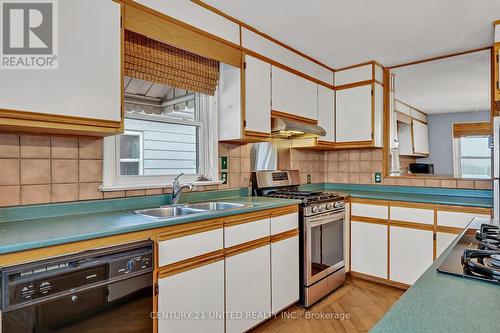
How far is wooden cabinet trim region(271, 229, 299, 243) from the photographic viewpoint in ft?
7.55

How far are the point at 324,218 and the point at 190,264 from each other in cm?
143

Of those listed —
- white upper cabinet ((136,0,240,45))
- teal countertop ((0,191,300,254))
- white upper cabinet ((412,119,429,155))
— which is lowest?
teal countertop ((0,191,300,254))

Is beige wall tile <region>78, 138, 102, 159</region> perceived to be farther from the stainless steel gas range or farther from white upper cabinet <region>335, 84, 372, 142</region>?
white upper cabinet <region>335, 84, 372, 142</region>

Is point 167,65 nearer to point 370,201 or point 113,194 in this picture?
point 113,194

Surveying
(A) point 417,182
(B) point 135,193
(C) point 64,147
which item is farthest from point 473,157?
(C) point 64,147

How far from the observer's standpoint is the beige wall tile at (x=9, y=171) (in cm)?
153

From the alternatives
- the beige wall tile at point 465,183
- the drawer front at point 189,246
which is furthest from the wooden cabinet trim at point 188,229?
the beige wall tile at point 465,183

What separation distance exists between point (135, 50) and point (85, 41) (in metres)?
0.40

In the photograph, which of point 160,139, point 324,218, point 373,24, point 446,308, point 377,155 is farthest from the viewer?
point 377,155

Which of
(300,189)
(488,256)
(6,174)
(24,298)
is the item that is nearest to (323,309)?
(300,189)

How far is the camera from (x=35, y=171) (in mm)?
1631

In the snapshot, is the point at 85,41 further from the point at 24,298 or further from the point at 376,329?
the point at 376,329

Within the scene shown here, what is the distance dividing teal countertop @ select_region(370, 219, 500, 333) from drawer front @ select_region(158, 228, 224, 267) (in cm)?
119

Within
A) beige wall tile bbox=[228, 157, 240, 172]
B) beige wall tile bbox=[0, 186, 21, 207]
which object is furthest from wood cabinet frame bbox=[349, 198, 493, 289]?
→ beige wall tile bbox=[0, 186, 21, 207]
